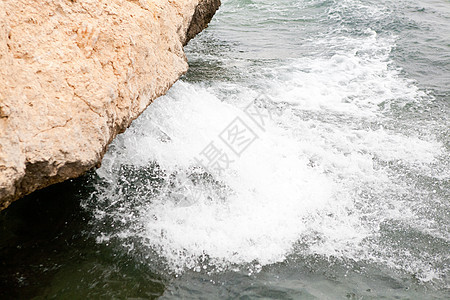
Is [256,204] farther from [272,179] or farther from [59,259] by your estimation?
[59,259]

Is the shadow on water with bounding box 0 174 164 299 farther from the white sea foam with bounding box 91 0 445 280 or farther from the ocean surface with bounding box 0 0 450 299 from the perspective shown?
the white sea foam with bounding box 91 0 445 280

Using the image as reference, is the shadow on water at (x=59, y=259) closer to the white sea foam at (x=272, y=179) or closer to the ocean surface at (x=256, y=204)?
the ocean surface at (x=256, y=204)

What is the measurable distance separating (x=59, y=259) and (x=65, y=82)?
5.27ft

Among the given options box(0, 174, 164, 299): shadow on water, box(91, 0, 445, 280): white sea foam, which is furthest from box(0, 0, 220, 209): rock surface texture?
box(91, 0, 445, 280): white sea foam

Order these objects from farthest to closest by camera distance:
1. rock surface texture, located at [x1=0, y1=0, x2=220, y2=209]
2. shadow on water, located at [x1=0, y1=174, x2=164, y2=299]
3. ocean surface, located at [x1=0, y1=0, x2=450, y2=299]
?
ocean surface, located at [x1=0, y1=0, x2=450, y2=299] → shadow on water, located at [x1=0, y1=174, x2=164, y2=299] → rock surface texture, located at [x1=0, y1=0, x2=220, y2=209]

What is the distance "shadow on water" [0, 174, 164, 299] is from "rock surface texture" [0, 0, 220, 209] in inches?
34.0

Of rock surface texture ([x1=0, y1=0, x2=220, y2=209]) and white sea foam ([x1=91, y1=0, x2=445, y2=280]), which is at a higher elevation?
rock surface texture ([x1=0, y1=0, x2=220, y2=209])

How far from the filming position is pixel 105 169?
188 inches

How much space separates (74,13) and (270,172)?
2769 millimetres

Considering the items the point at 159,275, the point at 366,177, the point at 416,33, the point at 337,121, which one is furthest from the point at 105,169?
the point at 416,33

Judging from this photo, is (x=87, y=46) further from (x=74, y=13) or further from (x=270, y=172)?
(x=270, y=172)

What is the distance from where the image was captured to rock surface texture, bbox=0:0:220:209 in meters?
2.90

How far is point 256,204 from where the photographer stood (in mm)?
4480

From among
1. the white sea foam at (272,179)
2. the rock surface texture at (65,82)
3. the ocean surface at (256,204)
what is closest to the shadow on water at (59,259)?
the ocean surface at (256,204)
